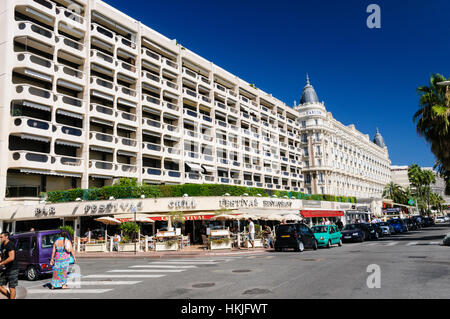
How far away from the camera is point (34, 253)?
1348 centimetres

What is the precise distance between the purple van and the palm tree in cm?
2517

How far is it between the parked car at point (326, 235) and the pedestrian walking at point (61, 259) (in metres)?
17.7

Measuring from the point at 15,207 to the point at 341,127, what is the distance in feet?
248

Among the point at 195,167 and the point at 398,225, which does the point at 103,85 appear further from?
the point at 398,225

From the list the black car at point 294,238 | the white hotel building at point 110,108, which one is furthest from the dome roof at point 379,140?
the black car at point 294,238

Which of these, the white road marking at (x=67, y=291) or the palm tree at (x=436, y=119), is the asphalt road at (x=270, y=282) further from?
the palm tree at (x=436, y=119)

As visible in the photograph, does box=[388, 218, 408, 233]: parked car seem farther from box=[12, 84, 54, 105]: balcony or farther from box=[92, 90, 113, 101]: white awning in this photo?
box=[12, 84, 54, 105]: balcony

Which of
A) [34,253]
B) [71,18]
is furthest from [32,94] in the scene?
[34,253]

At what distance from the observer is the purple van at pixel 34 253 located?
13383mm

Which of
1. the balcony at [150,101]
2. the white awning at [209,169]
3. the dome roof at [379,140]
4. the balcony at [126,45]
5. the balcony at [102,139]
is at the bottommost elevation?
the white awning at [209,169]

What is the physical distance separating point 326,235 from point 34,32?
29728mm
